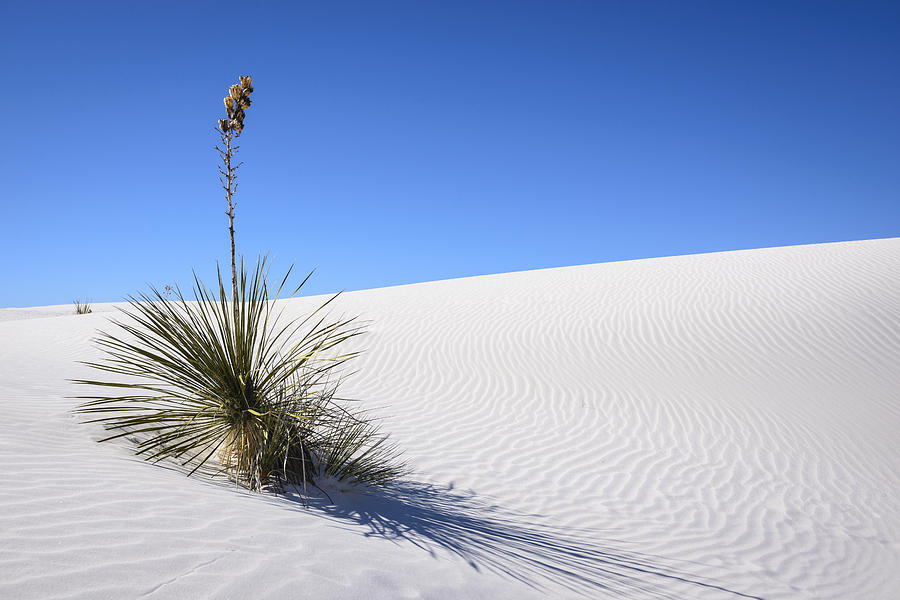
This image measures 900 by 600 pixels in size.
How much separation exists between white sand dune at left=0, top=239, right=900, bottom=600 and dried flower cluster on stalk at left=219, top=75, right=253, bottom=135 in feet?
7.80

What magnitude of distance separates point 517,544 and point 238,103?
3.64 m

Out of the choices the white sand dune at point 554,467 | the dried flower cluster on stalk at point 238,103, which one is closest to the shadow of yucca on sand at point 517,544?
the white sand dune at point 554,467

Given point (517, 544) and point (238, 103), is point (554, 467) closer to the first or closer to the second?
point (517, 544)

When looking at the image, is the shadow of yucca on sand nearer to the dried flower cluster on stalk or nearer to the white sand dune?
the white sand dune

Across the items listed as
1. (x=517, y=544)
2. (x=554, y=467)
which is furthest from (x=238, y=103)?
(x=554, y=467)

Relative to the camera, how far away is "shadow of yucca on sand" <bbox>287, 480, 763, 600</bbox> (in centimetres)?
333

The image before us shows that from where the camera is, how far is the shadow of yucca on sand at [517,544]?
10.9ft

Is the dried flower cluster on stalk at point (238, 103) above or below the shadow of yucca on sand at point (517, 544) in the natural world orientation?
above

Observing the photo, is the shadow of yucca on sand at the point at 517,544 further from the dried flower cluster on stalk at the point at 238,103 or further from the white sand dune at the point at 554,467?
the dried flower cluster on stalk at the point at 238,103

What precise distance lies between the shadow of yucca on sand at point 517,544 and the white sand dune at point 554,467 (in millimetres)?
27

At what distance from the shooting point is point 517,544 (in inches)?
153

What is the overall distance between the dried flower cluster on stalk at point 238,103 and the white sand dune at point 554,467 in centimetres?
238

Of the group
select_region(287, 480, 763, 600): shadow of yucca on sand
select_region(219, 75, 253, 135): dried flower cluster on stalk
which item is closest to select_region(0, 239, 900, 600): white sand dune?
select_region(287, 480, 763, 600): shadow of yucca on sand

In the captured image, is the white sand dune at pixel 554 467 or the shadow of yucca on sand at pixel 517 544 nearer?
the white sand dune at pixel 554 467
